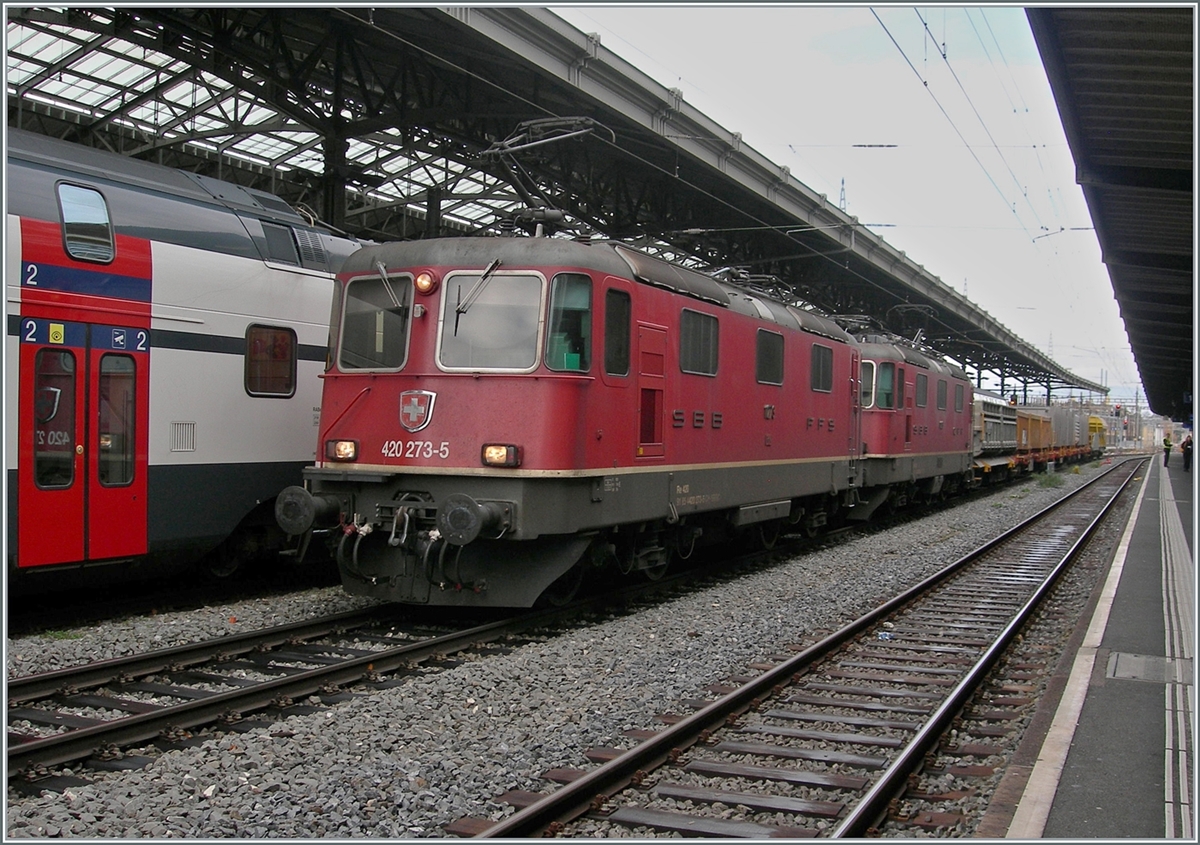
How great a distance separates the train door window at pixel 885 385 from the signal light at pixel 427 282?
11600mm

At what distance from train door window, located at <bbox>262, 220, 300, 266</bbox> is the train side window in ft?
2.50

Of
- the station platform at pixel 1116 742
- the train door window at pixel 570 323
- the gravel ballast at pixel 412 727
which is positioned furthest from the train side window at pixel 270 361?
the station platform at pixel 1116 742

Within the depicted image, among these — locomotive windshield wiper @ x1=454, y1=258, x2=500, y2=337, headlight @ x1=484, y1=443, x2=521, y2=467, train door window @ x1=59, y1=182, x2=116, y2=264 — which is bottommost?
headlight @ x1=484, y1=443, x2=521, y2=467

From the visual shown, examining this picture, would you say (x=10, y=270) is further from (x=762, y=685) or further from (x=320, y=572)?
(x=762, y=685)

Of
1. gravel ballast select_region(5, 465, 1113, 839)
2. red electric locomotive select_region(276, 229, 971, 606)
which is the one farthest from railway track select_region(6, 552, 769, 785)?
red electric locomotive select_region(276, 229, 971, 606)

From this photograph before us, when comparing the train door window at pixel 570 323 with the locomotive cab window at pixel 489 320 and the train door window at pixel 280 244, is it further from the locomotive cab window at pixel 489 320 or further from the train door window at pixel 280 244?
the train door window at pixel 280 244

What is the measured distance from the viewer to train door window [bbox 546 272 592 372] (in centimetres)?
882

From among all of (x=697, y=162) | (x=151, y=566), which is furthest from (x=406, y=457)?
(x=697, y=162)

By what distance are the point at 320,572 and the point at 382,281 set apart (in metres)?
4.54

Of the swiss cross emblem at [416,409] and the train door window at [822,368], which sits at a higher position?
the train door window at [822,368]

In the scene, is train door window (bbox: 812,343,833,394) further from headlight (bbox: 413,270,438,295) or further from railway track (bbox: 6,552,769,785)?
headlight (bbox: 413,270,438,295)

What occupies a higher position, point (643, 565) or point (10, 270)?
point (10, 270)

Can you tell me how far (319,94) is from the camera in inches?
706

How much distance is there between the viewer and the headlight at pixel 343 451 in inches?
360
